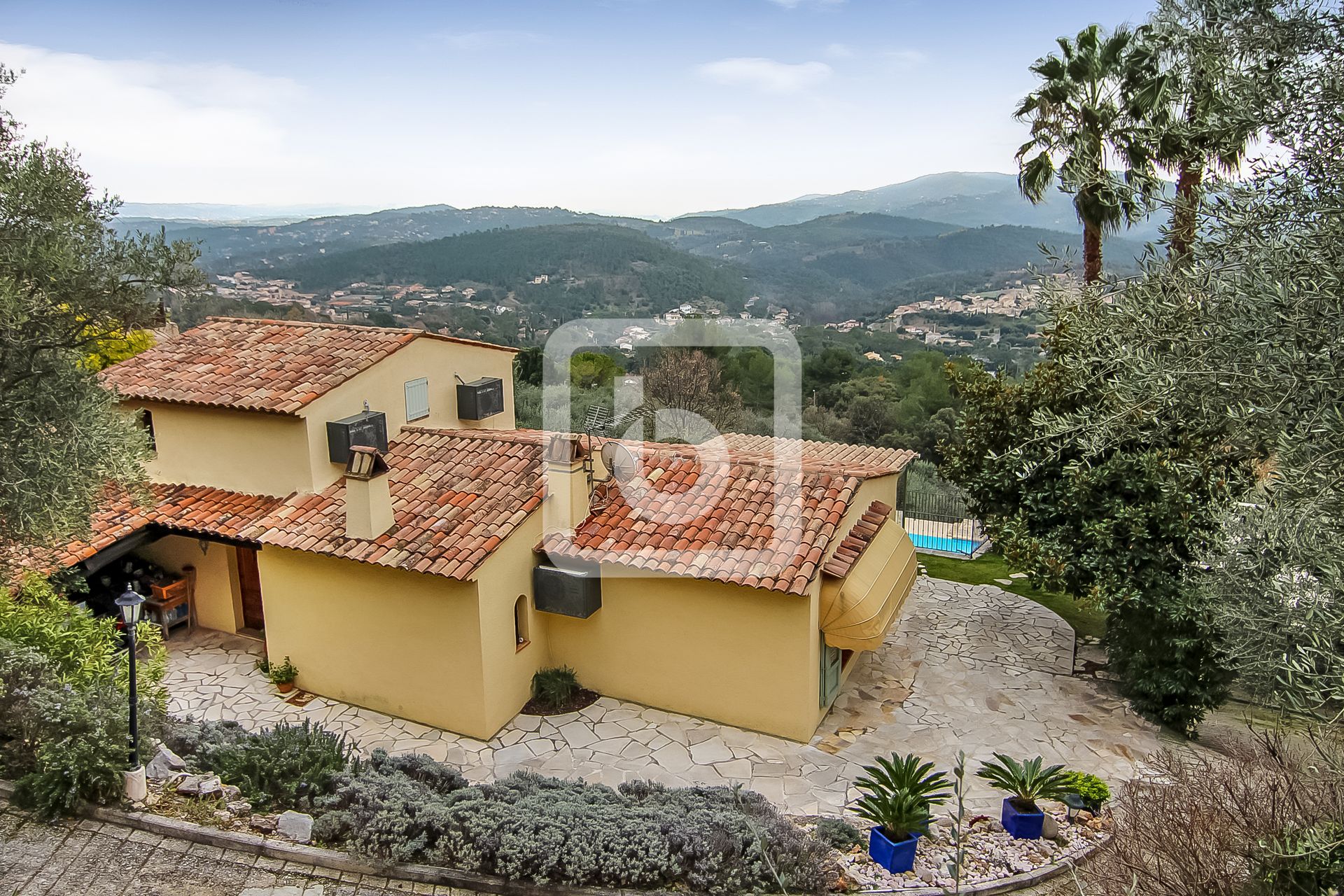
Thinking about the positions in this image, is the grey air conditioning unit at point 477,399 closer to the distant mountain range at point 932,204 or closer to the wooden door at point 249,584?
the wooden door at point 249,584

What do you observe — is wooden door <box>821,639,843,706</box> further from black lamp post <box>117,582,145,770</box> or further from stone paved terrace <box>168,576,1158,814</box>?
black lamp post <box>117,582,145,770</box>

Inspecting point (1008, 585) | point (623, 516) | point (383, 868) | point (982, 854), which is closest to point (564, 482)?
point (623, 516)

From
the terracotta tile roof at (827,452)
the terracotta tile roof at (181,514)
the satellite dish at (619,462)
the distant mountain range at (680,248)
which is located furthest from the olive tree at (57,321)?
the distant mountain range at (680,248)

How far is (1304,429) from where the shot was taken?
7395 mm

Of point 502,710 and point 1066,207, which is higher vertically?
point 1066,207

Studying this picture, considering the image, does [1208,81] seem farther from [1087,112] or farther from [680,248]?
[680,248]

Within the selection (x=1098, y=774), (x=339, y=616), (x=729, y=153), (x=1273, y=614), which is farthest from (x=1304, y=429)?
(x=729, y=153)

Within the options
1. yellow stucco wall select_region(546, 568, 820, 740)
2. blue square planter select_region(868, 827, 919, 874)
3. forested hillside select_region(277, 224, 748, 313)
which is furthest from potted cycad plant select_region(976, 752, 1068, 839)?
forested hillside select_region(277, 224, 748, 313)

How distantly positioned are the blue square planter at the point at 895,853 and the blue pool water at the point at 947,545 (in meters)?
18.0

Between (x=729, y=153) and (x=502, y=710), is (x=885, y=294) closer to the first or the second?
(x=729, y=153)

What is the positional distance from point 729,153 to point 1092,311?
105 ft

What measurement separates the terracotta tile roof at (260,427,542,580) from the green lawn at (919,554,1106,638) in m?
13.7

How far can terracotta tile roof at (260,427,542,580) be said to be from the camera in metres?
16.4

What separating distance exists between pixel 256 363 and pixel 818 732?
55.1ft
